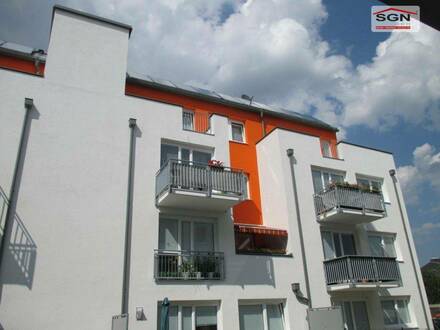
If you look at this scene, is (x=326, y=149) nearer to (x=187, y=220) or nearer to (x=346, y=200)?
A: (x=346, y=200)

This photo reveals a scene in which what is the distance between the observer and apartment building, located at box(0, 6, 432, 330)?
13461 millimetres

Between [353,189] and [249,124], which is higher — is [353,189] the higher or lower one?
the lower one

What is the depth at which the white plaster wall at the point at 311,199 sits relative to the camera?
61.4ft

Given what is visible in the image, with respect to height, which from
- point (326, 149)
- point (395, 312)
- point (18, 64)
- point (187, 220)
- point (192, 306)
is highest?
point (18, 64)

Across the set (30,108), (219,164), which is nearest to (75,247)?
(30,108)

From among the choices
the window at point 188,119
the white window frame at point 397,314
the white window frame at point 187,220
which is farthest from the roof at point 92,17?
the white window frame at point 397,314

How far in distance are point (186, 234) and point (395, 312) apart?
39.9ft

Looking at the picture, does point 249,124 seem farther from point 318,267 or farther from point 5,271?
point 5,271

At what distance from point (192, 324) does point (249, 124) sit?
40.8ft

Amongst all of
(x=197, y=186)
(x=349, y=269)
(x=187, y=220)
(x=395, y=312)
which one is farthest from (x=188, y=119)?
(x=395, y=312)

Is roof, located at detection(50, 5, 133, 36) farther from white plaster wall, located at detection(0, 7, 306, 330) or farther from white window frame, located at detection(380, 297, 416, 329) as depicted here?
white window frame, located at detection(380, 297, 416, 329)

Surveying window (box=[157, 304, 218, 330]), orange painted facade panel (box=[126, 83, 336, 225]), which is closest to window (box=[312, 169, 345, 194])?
orange painted facade panel (box=[126, 83, 336, 225])

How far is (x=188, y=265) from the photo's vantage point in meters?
15.5

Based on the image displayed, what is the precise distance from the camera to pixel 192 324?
14.7 meters
